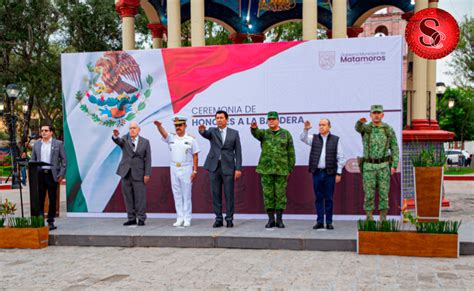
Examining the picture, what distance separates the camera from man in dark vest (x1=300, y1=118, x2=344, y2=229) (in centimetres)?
812

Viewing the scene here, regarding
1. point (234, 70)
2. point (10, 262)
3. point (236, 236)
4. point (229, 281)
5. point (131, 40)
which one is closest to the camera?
point (229, 281)

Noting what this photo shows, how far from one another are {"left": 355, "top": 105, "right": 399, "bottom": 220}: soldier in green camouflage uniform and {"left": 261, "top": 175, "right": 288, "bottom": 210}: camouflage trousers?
126cm

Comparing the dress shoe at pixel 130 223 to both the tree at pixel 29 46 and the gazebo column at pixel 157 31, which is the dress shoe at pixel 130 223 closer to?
the gazebo column at pixel 157 31

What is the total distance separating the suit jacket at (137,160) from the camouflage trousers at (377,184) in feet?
11.7

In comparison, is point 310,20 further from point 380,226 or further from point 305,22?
point 380,226

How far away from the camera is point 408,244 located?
680cm

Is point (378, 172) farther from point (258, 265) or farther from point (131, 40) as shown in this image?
point (131, 40)

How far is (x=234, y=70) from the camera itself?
946cm

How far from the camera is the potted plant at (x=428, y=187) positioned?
7.81 meters

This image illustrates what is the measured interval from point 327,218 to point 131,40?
9.52 meters

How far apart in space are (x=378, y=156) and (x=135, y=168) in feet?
13.0

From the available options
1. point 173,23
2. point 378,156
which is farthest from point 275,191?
point 173,23

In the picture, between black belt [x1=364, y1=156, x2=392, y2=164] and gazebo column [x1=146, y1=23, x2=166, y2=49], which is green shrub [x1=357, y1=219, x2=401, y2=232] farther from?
gazebo column [x1=146, y1=23, x2=166, y2=49]

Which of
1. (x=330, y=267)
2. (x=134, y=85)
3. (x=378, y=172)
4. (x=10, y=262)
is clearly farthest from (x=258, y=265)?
(x=134, y=85)
